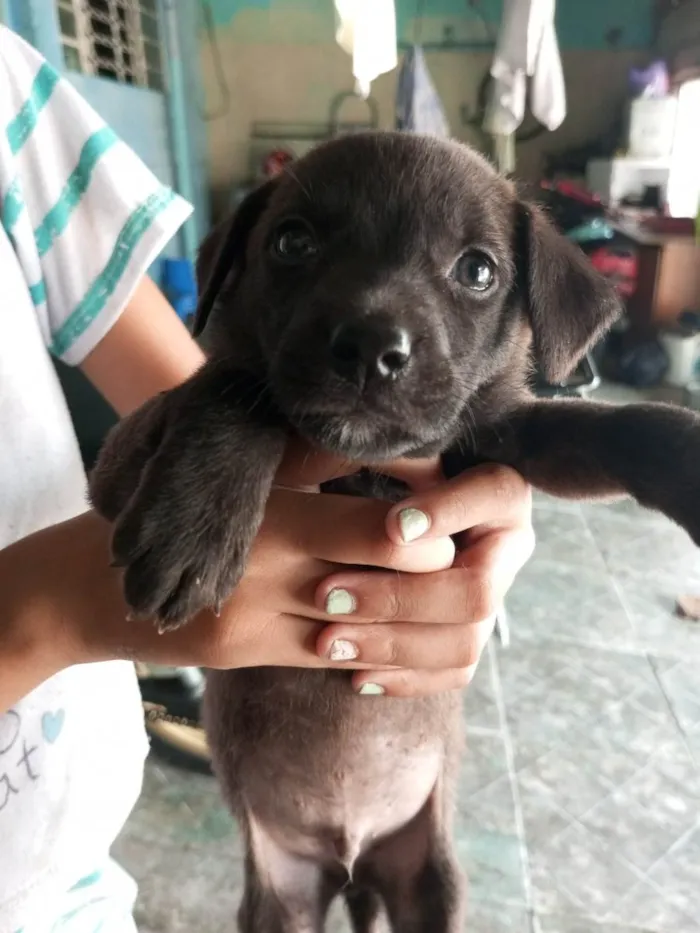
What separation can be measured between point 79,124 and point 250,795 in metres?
1.14

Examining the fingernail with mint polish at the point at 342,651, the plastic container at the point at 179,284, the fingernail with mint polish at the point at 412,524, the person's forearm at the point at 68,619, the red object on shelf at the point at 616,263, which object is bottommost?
the red object on shelf at the point at 616,263

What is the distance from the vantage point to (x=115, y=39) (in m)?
3.47

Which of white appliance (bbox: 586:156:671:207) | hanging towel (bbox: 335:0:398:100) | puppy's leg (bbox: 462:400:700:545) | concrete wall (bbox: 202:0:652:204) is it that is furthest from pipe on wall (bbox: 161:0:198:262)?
puppy's leg (bbox: 462:400:700:545)

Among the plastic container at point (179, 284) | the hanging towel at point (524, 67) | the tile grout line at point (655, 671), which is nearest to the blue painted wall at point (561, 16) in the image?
the hanging towel at point (524, 67)

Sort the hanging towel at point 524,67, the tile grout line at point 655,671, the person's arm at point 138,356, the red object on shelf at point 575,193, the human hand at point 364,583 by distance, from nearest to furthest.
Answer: the human hand at point 364,583 → the person's arm at point 138,356 → the tile grout line at point 655,671 → the hanging towel at point 524,67 → the red object on shelf at point 575,193

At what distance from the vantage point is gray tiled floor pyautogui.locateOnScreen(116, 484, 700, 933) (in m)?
1.77

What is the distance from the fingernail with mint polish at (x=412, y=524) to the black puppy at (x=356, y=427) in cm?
8

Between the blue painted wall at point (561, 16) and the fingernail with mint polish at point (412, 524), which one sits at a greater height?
the blue painted wall at point (561, 16)

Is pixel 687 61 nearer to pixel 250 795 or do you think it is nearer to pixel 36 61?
pixel 36 61

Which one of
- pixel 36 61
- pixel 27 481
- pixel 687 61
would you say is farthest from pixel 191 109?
pixel 27 481

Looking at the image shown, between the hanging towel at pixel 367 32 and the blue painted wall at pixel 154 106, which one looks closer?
the blue painted wall at pixel 154 106

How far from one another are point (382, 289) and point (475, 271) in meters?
0.22

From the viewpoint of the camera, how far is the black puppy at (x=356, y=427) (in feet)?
2.71

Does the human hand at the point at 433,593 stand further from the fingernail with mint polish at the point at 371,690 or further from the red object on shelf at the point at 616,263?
the red object on shelf at the point at 616,263
